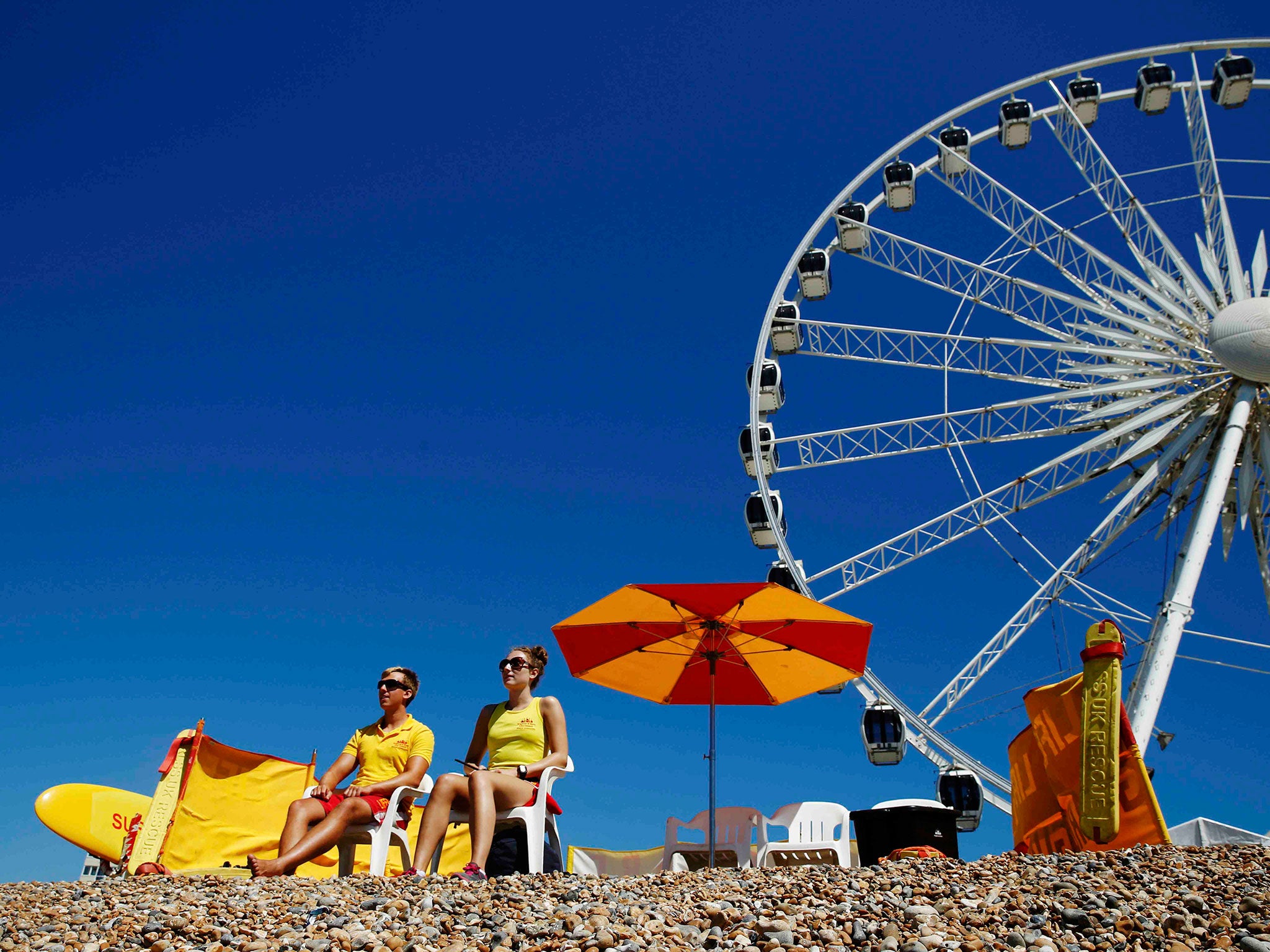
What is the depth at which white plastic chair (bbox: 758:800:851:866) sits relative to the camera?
6.20 meters

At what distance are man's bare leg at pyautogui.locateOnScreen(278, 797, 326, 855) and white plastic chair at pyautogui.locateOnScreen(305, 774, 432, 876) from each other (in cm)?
13

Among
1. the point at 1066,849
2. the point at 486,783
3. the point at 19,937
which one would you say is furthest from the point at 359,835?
the point at 1066,849

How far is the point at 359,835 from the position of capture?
5367mm

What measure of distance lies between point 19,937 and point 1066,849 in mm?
4657

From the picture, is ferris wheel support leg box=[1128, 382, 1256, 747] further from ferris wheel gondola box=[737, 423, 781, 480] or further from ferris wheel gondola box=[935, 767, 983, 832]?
ferris wheel gondola box=[737, 423, 781, 480]

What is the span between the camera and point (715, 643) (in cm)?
768

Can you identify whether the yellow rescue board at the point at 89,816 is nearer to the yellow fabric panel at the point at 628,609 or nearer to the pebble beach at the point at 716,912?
the pebble beach at the point at 716,912

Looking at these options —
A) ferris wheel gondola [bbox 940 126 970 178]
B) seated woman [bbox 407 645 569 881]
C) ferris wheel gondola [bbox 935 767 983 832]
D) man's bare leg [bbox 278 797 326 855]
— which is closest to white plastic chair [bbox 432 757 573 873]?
seated woman [bbox 407 645 569 881]

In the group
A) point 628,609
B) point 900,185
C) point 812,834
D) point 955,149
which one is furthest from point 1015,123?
point 812,834

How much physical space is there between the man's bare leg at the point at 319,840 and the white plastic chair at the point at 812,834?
7.93ft

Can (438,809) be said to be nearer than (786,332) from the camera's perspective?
Yes

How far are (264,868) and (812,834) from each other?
318 centimetres

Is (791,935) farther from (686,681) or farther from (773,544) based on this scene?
(773,544)

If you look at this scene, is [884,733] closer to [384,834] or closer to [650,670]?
[650,670]
